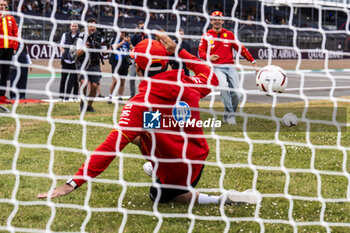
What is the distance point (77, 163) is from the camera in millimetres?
5727

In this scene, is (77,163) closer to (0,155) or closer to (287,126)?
(0,155)

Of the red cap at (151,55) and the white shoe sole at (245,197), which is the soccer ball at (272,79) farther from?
the red cap at (151,55)

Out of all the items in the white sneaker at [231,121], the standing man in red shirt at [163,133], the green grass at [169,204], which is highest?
the standing man in red shirt at [163,133]

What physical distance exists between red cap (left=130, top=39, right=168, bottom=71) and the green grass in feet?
2.65

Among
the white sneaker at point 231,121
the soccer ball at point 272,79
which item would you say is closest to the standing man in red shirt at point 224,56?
the white sneaker at point 231,121

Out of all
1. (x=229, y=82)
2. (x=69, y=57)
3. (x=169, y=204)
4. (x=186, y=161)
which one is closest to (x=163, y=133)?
(x=186, y=161)

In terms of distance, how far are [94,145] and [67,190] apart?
3.03 meters

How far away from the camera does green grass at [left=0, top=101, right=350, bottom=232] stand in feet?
13.1

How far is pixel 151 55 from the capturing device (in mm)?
4094

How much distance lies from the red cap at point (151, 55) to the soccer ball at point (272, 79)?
438 centimetres

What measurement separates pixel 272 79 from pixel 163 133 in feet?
14.8

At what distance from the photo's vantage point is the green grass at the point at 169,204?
13.1ft

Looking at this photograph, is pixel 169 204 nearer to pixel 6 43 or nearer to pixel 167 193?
pixel 167 193

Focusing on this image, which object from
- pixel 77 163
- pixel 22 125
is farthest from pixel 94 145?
pixel 22 125
